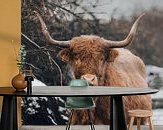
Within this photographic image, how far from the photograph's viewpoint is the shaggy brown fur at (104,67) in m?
5.34

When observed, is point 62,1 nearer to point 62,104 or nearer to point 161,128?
point 62,104

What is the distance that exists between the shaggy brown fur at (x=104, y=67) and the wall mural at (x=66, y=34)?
22mm

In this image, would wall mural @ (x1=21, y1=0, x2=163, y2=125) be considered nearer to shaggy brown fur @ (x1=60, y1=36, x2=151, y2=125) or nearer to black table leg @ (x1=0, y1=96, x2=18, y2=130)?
shaggy brown fur @ (x1=60, y1=36, x2=151, y2=125)

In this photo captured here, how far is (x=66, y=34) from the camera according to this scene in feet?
17.8

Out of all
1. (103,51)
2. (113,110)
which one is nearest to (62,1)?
(103,51)

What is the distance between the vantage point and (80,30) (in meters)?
5.41

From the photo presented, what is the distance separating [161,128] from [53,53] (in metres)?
1.99

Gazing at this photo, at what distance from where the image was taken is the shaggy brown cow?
5.34 m

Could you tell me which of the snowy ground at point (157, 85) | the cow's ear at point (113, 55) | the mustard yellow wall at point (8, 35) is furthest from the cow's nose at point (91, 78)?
the mustard yellow wall at point (8, 35)

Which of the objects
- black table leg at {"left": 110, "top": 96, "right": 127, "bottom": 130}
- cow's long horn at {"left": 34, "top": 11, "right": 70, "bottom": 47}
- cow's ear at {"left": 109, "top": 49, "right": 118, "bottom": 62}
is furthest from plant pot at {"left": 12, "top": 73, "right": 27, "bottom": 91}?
cow's ear at {"left": 109, "top": 49, "right": 118, "bottom": 62}

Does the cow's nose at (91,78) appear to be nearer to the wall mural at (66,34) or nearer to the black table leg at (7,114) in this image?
the wall mural at (66,34)

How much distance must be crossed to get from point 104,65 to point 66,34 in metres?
0.76

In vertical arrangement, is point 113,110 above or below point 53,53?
below

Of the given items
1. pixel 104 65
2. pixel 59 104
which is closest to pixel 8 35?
pixel 59 104
